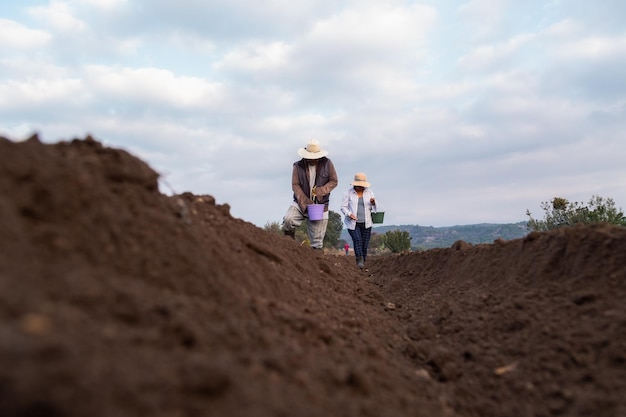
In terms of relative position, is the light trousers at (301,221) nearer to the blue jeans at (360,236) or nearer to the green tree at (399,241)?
the blue jeans at (360,236)

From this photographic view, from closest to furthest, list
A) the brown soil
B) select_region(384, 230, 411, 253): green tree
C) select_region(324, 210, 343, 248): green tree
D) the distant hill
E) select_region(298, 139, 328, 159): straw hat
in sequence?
the brown soil
select_region(298, 139, 328, 159): straw hat
select_region(384, 230, 411, 253): green tree
select_region(324, 210, 343, 248): green tree
the distant hill

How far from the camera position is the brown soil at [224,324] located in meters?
2.05

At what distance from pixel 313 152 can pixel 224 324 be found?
23.7 ft

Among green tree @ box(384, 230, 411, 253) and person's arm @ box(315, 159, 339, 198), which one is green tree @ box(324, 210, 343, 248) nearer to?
green tree @ box(384, 230, 411, 253)

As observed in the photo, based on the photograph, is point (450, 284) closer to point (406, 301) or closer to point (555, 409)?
point (406, 301)

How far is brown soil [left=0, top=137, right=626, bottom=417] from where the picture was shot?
6.72 feet

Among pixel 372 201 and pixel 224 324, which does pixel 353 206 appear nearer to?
pixel 372 201

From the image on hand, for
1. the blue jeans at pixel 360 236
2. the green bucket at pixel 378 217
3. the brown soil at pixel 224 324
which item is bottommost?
the brown soil at pixel 224 324

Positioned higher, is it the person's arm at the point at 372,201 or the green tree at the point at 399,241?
the person's arm at the point at 372,201

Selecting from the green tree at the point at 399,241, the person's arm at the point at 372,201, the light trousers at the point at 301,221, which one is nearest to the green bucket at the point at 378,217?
the person's arm at the point at 372,201

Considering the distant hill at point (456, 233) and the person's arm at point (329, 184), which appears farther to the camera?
the distant hill at point (456, 233)

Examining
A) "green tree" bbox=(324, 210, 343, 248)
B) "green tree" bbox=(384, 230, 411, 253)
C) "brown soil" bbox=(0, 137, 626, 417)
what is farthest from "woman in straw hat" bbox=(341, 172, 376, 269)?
A: "green tree" bbox=(324, 210, 343, 248)

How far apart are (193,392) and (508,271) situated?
5.90 metres

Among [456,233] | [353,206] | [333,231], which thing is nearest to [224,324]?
[353,206]
